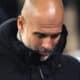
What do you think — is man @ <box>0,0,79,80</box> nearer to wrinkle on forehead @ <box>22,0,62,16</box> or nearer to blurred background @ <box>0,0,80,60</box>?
wrinkle on forehead @ <box>22,0,62,16</box>

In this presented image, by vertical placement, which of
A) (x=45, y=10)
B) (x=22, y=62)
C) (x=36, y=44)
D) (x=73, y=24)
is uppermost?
(x=45, y=10)

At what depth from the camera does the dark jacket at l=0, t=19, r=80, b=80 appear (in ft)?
6.90

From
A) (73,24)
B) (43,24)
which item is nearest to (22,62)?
(43,24)

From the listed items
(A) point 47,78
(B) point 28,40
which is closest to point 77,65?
(A) point 47,78

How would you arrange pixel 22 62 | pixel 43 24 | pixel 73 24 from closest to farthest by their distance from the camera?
pixel 43 24
pixel 22 62
pixel 73 24

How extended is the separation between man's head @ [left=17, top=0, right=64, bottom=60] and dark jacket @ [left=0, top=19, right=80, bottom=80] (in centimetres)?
6

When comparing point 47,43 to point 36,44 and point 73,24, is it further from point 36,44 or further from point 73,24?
point 73,24

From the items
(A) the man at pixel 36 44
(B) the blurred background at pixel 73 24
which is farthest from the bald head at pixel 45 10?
(B) the blurred background at pixel 73 24

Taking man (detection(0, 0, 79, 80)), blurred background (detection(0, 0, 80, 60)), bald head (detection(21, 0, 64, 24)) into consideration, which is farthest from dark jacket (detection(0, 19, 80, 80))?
blurred background (detection(0, 0, 80, 60))

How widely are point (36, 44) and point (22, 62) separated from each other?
14 centimetres

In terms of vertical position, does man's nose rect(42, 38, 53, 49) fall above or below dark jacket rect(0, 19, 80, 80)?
above

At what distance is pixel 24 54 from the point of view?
212 cm

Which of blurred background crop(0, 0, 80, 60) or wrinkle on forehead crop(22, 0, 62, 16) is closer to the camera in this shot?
wrinkle on forehead crop(22, 0, 62, 16)

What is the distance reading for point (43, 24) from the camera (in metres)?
2.02
